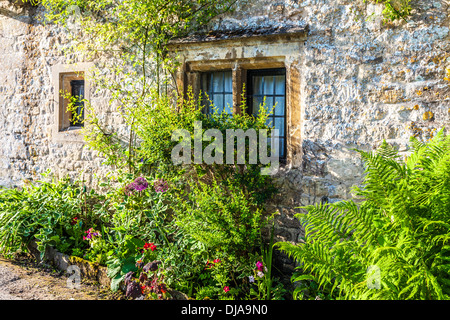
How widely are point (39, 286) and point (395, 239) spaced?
359 cm

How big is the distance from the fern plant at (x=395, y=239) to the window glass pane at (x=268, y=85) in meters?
1.89

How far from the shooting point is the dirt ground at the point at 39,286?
392 centimetres

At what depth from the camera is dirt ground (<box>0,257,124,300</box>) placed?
12.9 feet

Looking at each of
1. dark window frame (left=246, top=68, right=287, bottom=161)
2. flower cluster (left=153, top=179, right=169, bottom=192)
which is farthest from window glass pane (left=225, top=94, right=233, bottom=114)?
flower cluster (left=153, top=179, right=169, bottom=192)

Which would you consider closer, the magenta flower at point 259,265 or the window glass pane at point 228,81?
the magenta flower at point 259,265

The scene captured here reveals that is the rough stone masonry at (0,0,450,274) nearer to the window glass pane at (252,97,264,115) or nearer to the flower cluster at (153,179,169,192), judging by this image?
the window glass pane at (252,97,264,115)

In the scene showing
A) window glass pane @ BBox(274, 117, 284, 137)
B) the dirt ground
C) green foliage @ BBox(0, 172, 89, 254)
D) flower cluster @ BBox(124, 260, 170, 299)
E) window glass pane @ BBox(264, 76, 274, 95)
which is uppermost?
window glass pane @ BBox(264, 76, 274, 95)

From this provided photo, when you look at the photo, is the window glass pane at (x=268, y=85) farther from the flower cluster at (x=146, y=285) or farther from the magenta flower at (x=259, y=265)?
the flower cluster at (x=146, y=285)

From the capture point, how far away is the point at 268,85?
461 centimetres

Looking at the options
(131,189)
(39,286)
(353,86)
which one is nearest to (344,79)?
(353,86)

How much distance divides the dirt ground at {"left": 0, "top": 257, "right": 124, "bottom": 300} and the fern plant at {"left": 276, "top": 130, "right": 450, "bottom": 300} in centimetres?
228

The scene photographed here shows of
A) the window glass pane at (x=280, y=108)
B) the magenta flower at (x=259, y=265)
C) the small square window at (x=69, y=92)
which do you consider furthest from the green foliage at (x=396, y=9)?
the small square window at (x=69, y=92)

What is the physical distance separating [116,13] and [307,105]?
3019 millimetres

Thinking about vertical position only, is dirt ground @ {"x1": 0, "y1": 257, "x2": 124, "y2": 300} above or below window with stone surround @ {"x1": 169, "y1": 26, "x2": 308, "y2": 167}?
below
